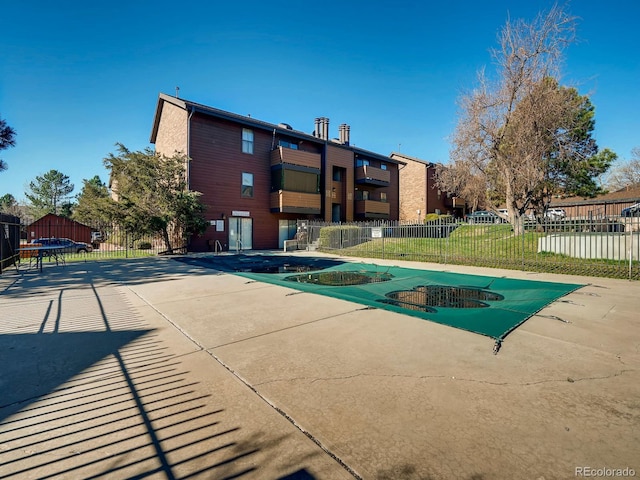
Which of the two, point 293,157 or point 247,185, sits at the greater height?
point 293,157

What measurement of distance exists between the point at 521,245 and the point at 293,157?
55.8 ft

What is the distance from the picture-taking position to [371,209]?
3150 cm

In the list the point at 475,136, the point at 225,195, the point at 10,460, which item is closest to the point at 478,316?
the point at 10,460

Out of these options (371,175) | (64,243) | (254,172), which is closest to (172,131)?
(254,172)

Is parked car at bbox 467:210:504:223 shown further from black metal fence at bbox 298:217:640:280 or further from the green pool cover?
the green pool cover

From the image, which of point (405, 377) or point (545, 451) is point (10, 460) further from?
point (545, 451)

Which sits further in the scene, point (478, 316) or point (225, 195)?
point (225, 195)

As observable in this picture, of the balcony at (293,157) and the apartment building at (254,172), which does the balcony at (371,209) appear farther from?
the balcony at (293,157)

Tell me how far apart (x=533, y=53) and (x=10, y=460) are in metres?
21.2

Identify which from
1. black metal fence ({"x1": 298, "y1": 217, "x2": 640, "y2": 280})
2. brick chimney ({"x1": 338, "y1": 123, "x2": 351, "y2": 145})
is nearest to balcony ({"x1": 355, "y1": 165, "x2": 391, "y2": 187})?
brick chimney ({"x1": 338, "y1": 123, "x2": 351, "y2": 145})

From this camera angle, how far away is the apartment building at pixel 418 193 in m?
35.3

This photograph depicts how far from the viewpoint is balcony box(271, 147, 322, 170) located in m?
24.2

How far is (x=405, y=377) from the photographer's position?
10.4ft

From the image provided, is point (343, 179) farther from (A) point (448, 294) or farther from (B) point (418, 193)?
(A) point (448, 294)
